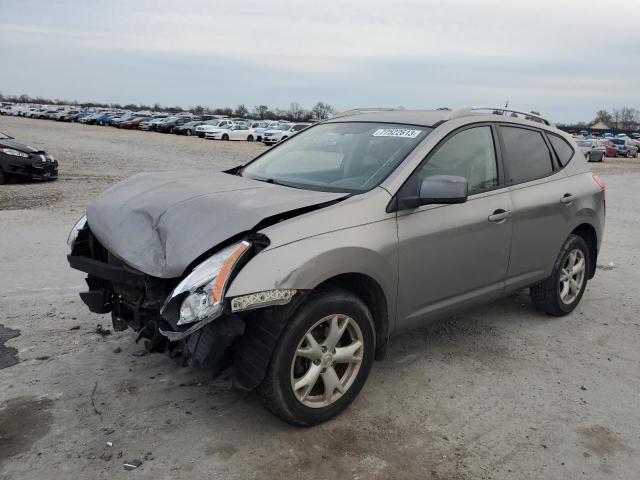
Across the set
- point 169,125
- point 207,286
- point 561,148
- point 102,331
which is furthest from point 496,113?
point 169,125

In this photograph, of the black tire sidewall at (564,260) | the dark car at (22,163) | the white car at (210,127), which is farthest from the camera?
the white car at (210,127)

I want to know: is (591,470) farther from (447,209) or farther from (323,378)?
(447,209)

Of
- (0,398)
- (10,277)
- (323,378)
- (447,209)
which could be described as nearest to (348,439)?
(323,378)

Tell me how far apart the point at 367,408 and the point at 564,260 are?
8.34ft

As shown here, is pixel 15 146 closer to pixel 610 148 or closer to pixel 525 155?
pixel 525 155

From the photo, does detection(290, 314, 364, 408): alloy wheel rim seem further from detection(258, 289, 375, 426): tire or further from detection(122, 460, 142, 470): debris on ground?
detection(122, 460, 142, 470): debris on ground

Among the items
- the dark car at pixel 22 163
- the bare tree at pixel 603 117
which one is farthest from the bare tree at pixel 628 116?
the dark car at pixel 22 163

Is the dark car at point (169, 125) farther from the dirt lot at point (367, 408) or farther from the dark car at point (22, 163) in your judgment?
the dirt lot at point (367, 408)

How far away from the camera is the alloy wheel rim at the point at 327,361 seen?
3.12m

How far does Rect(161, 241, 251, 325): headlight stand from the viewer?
2.74m

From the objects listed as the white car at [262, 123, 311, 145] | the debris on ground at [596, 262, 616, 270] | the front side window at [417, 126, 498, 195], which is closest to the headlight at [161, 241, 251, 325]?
the front side window at [417, 126, 498, 195]

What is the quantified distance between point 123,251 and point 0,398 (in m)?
1.28

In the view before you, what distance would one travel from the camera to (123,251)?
318cm

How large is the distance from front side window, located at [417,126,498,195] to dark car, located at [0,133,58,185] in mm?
11517
